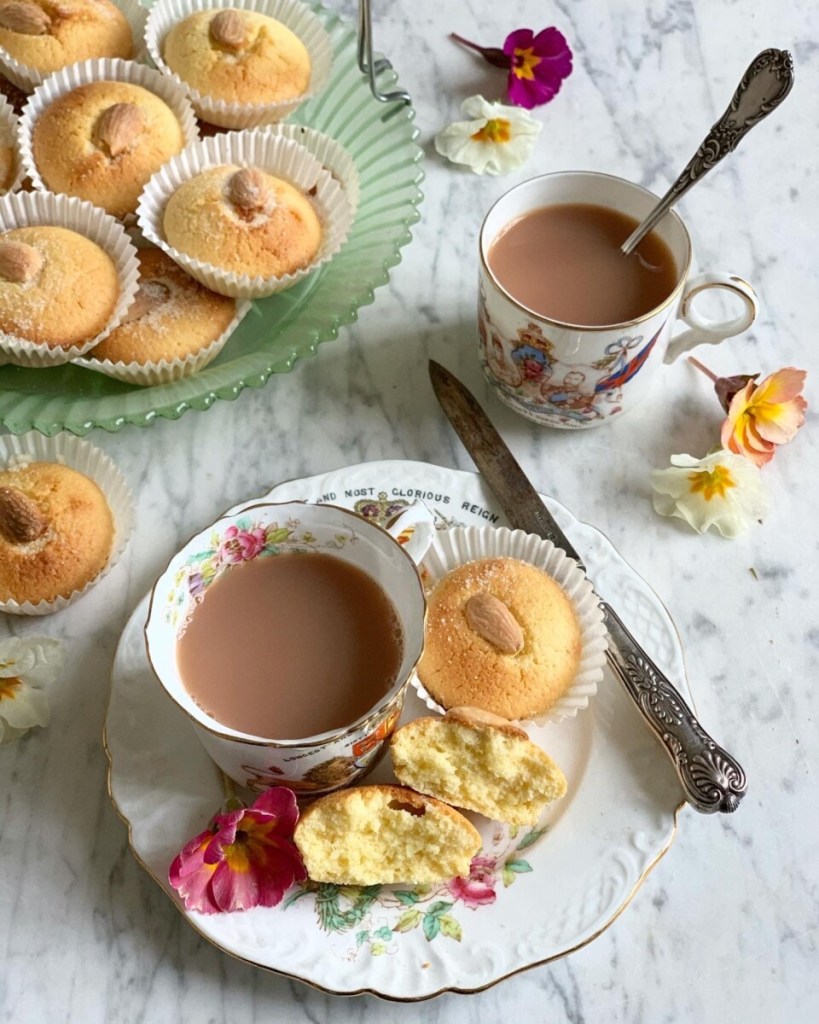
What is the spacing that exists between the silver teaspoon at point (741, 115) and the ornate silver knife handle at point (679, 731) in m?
0.50

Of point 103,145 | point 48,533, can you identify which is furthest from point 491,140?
point 48,533

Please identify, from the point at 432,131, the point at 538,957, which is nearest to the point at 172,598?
the point at 538,957

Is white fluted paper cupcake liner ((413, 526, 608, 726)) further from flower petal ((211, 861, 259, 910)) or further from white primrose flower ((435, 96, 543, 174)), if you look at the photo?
white primrose flower ((435, 96, 543, 174))

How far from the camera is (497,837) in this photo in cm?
108

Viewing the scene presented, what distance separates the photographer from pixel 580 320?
4.15 feet

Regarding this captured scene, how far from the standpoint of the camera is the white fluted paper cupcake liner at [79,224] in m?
1.29

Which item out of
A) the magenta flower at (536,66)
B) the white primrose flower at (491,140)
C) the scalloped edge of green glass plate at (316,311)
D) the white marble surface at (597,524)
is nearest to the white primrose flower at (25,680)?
the white marble surface at (597,524)

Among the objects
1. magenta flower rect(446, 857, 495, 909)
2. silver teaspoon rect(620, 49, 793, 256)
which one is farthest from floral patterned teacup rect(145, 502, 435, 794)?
silver teaspoon rect(620, 49, 793, 256)

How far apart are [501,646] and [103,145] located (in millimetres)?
842

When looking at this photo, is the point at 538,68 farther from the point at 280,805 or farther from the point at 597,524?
the point at 280,805

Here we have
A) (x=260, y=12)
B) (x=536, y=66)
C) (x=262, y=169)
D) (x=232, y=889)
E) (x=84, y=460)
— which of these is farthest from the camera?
(x=536, y=66)

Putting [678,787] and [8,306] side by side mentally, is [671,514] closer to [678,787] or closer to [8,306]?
[678,787]

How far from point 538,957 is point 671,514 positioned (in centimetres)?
59

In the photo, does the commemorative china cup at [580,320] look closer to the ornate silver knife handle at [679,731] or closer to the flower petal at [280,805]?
the ornate silver knife handle at [679,731]
